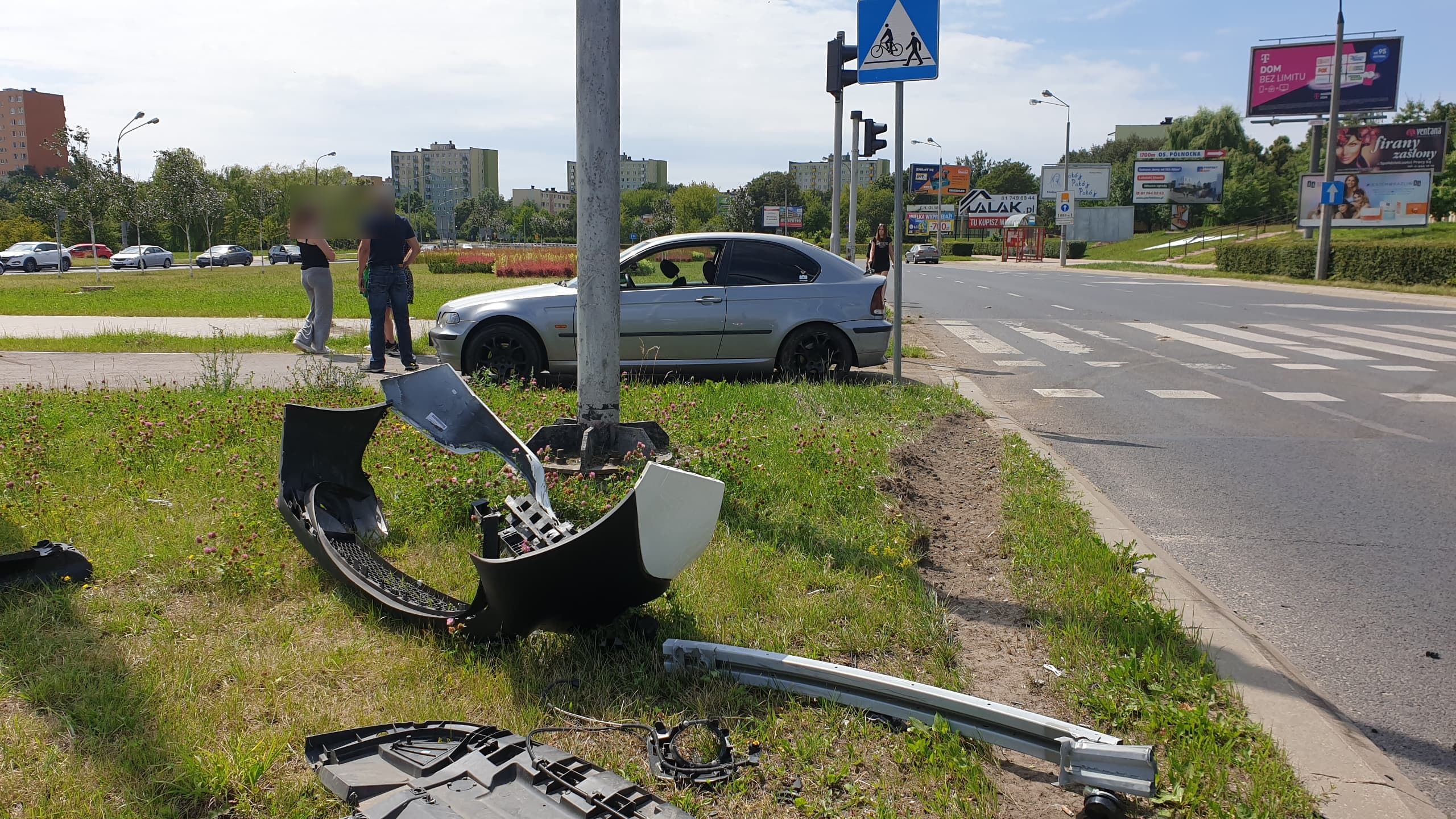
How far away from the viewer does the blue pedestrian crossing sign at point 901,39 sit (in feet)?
27.2

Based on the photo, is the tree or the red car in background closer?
the tree

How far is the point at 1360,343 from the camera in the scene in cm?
1469

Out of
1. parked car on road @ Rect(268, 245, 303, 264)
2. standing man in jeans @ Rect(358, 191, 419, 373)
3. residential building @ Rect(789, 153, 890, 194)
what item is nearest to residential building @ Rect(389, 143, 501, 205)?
parked car on road @ Rect(268, 245, 303, 264)

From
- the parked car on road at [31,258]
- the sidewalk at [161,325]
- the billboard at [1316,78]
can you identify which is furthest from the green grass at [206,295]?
the billboard at [1316,78]

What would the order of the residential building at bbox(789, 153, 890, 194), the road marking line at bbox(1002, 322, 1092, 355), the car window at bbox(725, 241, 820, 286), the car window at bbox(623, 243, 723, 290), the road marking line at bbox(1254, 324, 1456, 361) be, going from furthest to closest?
the residential building at bbox(789, 153, 890, 194), the road marking line at bbox(1002, 322, 1092, 355), the road marking line at bbox(1254, 324, 1456, 361), the car window at bbox(725, 241, 820, 286), the car window at bbox(623, 243, 723, 290)

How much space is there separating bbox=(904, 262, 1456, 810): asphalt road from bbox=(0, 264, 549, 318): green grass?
10934mm

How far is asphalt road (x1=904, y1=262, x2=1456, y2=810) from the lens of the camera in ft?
12.2

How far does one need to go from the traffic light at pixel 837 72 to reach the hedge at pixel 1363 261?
76.8ft

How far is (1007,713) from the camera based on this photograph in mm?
2713

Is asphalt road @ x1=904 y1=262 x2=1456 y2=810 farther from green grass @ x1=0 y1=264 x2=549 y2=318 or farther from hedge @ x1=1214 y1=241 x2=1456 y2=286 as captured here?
hedge @ x1=1214 y1=241 x2=1456 y2=286

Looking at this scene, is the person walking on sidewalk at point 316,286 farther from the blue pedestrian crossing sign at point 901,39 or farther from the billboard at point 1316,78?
the billboard at point 1316,78

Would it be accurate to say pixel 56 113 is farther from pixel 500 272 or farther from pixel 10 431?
pixel 10 431

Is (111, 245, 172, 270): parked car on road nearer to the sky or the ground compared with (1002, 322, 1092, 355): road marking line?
nearer to the sky

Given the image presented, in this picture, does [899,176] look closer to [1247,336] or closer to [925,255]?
[1247,336]
